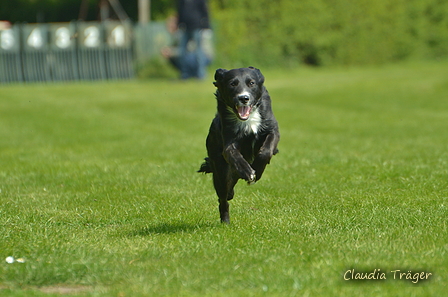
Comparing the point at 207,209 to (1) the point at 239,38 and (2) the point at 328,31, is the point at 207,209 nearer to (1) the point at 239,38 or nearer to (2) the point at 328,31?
(1) the point at 239,38

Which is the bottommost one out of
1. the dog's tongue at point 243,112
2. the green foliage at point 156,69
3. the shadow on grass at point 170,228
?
the green foliage at point 156,69

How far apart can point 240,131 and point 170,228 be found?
107cm

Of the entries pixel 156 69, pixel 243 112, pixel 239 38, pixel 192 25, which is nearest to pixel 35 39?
pixel 156 69

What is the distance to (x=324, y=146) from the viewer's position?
38.6ft

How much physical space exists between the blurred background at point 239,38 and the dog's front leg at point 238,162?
16378 millimetres

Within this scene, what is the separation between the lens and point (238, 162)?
5.59 meters

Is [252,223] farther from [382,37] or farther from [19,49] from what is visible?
[382,37]

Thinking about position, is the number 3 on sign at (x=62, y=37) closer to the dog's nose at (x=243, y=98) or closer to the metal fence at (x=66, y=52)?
the metal fence at (x=66, y=52)

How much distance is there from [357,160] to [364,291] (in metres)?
5.69

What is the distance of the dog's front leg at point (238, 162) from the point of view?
5.47 meters

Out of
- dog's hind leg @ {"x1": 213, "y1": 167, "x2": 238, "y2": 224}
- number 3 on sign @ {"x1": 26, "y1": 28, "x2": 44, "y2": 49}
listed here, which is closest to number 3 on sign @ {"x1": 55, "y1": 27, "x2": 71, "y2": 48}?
number 3 on sign @ {"x1": 26, "y1": 28, "x2": 44, "y2": 49}

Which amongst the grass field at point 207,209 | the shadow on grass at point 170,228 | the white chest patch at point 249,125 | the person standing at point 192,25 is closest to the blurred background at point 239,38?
the person standing at point 192,25

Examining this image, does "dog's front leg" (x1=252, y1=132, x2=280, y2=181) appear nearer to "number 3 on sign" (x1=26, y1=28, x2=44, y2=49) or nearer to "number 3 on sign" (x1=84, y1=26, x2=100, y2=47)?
"number 3 on sign" (x1=84, y1=26, x2=100, y2=47)

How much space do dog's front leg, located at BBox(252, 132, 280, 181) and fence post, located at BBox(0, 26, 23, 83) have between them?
18.2 m
